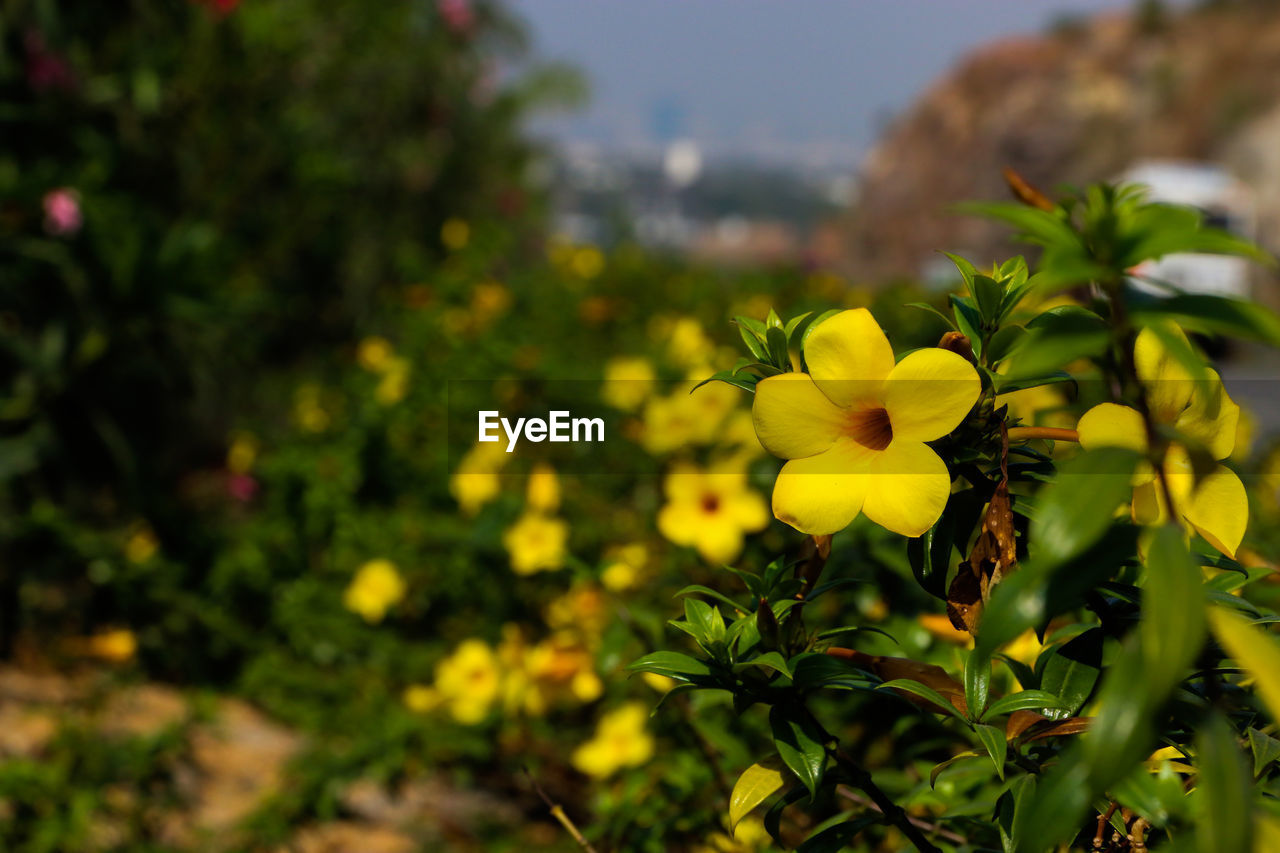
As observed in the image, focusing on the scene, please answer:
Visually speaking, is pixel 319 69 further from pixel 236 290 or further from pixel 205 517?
pixel 205 517

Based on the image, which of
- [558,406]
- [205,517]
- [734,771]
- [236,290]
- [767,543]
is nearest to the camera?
[734,771]

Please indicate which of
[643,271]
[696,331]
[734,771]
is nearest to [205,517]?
[696,331]

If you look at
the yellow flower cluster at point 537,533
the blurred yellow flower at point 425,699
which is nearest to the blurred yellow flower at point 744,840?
the yellow flower cluster at point 537,533

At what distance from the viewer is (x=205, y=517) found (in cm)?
331

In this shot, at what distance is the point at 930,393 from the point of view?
1.97ft

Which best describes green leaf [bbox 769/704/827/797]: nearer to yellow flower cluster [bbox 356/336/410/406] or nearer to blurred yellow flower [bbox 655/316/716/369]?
blurred yellow flower [bbox 655/316/716/369]

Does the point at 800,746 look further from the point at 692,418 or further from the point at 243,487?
the point at 243,487

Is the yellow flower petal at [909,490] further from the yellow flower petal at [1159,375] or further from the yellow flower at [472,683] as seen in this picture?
the yellow flower at [472,683]

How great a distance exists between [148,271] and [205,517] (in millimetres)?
791

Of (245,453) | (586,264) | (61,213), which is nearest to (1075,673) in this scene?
(245,453)

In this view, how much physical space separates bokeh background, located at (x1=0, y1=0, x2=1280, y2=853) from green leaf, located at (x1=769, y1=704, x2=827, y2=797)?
83 millimetres

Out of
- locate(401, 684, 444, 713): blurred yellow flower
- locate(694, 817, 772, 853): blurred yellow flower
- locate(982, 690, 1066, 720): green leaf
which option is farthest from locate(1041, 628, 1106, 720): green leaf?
locate(401, 684, 444, 713): blurred yellow flower

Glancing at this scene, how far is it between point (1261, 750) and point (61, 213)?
317cm

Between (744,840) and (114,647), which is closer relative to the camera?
(744,840)
